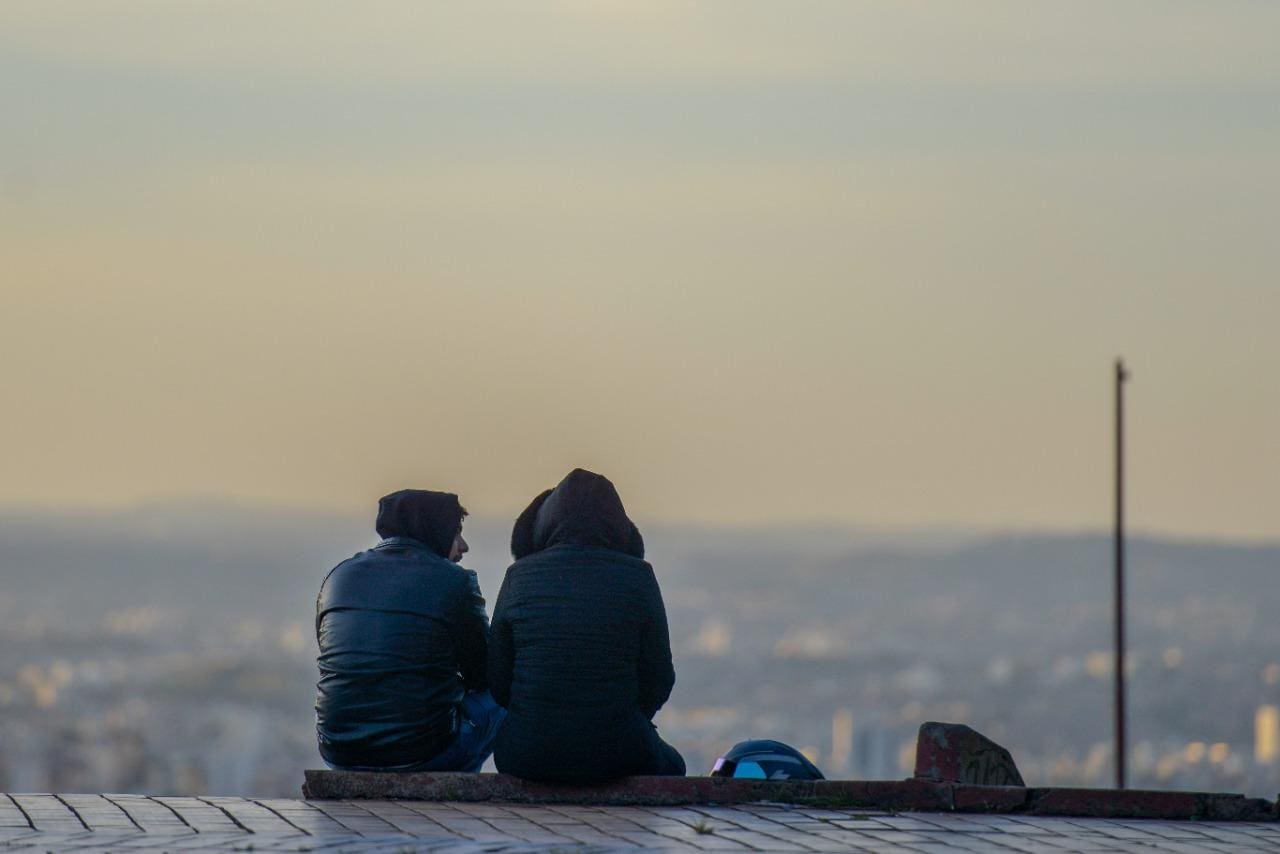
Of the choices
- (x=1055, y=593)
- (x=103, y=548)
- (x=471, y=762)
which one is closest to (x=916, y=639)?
(x=1055, y=593)

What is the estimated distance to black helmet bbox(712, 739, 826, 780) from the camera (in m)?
9.90

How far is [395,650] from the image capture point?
9.87 meters

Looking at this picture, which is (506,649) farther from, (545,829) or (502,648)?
(545,829)

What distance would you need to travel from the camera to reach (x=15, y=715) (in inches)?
4459

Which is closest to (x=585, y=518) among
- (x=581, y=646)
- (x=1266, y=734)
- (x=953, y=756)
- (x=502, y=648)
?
(x=581, y=646)

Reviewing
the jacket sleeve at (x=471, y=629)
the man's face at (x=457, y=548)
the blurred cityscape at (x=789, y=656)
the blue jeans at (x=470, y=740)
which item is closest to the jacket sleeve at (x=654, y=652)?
the jacket sleeve at (x=471, y=629)

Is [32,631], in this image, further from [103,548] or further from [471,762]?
[471,762]

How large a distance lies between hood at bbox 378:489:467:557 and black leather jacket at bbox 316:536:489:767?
0.06 metres

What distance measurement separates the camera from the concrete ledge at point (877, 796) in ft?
31.6

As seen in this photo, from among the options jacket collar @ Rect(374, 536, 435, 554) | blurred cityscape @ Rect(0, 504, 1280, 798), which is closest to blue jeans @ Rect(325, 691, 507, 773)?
jacket collar @ Rect(374, 536, 435, 554)

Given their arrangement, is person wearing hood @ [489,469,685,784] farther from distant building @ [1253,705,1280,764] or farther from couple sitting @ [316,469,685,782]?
distant building @ [1253,705,1280,764]

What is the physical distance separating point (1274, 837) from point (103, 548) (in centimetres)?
15922

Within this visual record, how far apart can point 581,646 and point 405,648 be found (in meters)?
0.81

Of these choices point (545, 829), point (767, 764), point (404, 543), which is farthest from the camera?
point (404, 543)
